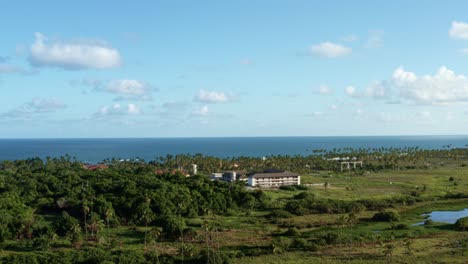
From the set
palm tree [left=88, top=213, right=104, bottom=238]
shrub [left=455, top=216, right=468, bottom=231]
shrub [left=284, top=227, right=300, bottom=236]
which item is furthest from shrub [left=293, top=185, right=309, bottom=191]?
palm tree [left=88, top=213, right=104, bottom=238]

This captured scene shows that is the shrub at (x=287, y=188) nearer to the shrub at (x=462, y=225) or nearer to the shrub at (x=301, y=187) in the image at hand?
the shrub at (x=301, y=187)

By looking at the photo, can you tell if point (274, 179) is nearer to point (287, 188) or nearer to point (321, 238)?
point (287, 188)

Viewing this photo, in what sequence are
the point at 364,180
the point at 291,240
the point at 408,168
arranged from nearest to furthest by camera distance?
the point at 291,240, the point at 364,180, the point at 408,168

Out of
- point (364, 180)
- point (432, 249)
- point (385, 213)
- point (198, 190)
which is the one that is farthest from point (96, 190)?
point (364, 180)

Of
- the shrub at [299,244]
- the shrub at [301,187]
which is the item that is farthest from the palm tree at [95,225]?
the shrub at [301,187]

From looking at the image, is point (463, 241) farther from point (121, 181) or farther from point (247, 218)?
point (121, 181)

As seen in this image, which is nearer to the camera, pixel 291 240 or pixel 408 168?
pixel 291 240
